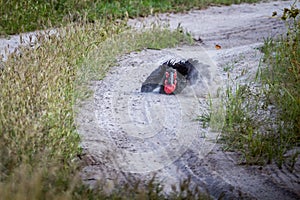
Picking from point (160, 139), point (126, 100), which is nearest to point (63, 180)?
point (160, 139)

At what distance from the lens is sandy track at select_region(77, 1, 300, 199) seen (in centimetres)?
448

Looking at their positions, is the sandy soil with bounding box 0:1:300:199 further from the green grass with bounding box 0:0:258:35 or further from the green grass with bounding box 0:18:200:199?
the green grass with bounding box 0:0:258:35

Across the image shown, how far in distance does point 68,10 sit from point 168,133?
4.91m

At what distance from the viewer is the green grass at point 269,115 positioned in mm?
4848

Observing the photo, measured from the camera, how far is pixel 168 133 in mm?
5348

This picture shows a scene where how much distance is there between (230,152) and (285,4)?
752 cm

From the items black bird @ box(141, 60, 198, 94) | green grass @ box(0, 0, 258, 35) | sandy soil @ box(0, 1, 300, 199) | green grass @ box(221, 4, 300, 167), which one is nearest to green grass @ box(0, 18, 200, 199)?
sandy soil @ box(0, 1, 300, 199)

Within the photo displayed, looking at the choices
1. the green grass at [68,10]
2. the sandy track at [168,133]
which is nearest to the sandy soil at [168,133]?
the sandy track at [168,133]

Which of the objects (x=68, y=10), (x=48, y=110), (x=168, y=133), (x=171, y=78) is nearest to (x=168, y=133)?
(x=168, y=133)

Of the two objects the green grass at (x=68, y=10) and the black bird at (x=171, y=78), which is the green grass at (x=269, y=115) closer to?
the black bird at (x=171, y=78)

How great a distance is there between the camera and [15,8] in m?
9.08

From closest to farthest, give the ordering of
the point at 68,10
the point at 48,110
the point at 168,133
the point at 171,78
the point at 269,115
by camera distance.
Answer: the point at 48,110
the point at 168,133
the point at 269,115
the point at 171,78
the point at 68,10

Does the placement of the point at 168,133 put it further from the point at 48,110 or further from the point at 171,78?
the point at 48,110

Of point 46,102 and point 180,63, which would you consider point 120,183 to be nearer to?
point 46,102
